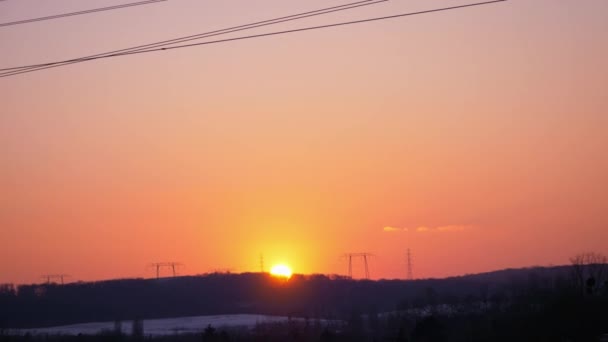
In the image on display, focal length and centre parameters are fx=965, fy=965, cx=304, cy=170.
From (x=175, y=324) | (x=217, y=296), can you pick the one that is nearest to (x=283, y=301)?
(x=217, y=296)

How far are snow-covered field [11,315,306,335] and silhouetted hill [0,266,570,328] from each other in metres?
4.37

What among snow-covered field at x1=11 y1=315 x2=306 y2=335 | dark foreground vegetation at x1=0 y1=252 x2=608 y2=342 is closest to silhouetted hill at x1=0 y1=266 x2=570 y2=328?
dark foreground vegetation at x1=0 y1=252 x2=608 y2=342

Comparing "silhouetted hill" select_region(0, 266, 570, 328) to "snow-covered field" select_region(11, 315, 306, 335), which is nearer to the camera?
"snow-covered field" select_region(11, 315, 306, 335)

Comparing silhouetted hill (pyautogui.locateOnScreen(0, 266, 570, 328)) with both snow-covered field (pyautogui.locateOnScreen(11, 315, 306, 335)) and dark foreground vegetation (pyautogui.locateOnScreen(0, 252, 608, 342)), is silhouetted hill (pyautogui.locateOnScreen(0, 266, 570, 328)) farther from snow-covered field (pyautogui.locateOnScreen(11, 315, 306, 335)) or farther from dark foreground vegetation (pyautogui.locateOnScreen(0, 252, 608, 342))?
snow-covered field (pyautogui.locateOnScreen(11, 315, 306, 335))

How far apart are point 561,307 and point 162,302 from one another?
299 ft

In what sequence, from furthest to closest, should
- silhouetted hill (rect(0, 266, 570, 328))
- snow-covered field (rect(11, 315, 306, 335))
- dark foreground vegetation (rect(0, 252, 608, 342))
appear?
silhouetted hill (rect(0, 266, 570, 328))
snow-covered field (rect(11, 315, 306, 335))
dark foreground vegetation (rect(0, 252, 608, 342))

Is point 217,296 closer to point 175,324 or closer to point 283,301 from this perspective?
point 283,301

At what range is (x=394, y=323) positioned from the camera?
274ft

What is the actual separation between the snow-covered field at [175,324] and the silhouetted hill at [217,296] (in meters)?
4.37

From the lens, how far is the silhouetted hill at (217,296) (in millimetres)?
115875

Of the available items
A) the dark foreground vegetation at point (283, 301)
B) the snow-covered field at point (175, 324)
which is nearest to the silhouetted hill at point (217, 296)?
the dark foreground vegetation at point (283, 301)

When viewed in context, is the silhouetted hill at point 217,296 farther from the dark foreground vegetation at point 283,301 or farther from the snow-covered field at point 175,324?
the snow-covered field at point 175,324

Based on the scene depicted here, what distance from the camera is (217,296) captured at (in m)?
132

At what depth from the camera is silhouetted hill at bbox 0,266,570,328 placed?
115875 mm
